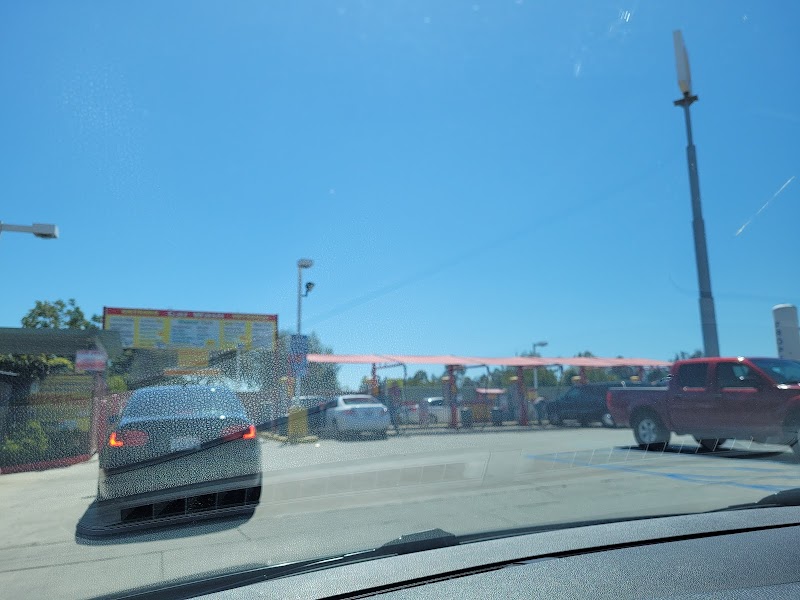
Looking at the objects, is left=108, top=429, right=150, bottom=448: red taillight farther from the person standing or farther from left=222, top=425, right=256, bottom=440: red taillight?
the person standing

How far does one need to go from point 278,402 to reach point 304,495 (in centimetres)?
95

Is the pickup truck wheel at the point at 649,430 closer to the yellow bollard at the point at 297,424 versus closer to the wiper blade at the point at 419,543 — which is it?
the yellow bollard at the point at 297,424

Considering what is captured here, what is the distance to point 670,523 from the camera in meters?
3.79

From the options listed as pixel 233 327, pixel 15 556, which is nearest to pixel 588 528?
pixel 15 556

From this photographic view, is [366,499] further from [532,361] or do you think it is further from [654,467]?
[532,361]

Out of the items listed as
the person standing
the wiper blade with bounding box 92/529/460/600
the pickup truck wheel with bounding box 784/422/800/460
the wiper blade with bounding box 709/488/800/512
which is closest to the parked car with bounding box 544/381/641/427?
the person standing

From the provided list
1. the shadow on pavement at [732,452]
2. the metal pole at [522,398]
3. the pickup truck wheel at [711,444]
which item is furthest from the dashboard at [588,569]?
the metal pole at [522,398]

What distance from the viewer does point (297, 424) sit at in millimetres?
6973

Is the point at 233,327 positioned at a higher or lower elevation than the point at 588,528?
higher

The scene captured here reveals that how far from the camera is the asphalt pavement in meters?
4.41

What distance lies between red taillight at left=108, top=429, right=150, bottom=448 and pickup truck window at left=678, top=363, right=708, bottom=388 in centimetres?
848

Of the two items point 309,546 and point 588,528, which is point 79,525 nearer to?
point 309,546

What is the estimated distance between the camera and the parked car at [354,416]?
25.1ft

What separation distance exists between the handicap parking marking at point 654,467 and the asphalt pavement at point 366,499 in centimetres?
2
